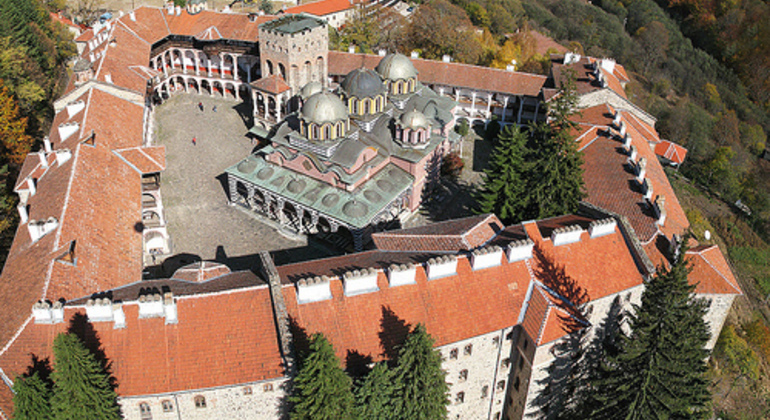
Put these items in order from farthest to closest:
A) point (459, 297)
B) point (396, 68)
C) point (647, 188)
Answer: point (396, 68) < point (647, 188) < point (459, 297)

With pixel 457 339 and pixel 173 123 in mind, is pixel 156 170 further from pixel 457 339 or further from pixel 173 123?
pixel 457 339

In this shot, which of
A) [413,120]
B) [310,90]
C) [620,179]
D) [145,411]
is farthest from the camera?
[310,90]

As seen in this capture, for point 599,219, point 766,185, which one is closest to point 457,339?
point 599,219

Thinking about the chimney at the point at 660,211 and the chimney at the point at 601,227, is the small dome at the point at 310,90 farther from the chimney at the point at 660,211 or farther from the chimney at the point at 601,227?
the chimney at the point at 660,211

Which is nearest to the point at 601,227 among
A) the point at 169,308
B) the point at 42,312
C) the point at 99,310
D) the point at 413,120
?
the point at 413,120

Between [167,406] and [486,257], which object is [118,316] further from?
[486,257]

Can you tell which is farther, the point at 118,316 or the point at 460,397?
the point at 460,397

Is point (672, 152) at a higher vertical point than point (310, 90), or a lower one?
lower
